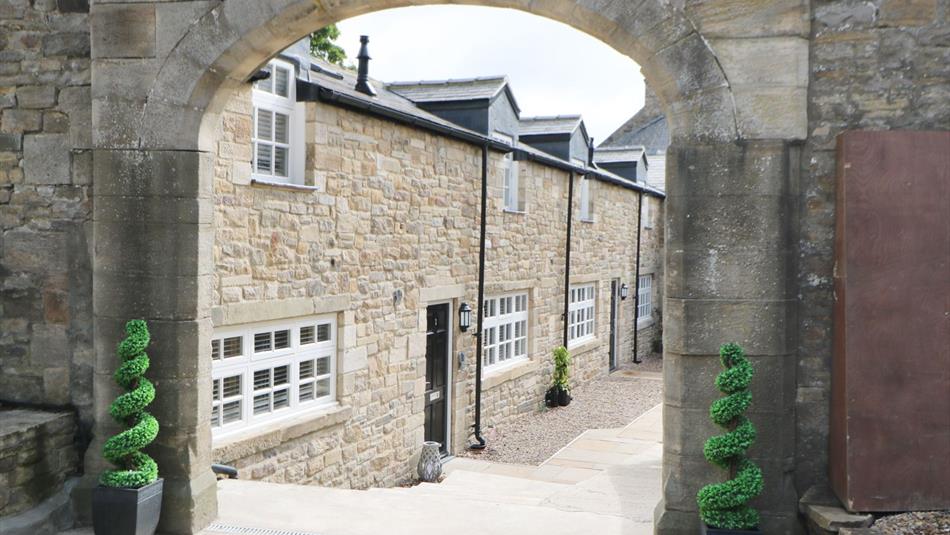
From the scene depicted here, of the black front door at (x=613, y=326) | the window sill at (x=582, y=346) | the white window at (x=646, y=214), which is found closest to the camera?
the window sill at (x=582, y=346)

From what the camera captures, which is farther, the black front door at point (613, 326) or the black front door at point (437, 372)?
the black front door at point (613, 326)

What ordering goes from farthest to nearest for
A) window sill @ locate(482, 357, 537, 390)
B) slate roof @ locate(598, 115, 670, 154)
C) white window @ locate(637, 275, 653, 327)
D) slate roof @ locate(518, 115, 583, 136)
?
slate roof @ locate(598, 115, 670, 154) → white window @ locate(637, 275, 653, 327) → slate roof @ locate(518, 115, 583, 136) → window sill @ locate(482, 357, 537, 390)

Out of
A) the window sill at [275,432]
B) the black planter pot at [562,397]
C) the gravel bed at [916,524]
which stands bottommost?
the black planter pot at [562,397]

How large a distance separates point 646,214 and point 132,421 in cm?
1917

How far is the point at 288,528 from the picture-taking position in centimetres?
557

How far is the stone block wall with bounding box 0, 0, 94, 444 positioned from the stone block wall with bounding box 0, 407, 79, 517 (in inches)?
7.9

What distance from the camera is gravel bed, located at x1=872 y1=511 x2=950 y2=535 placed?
13.9 ft

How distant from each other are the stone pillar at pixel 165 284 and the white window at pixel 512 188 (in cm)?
878

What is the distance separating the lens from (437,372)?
11.6 metres

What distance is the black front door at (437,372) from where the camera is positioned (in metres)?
11.3

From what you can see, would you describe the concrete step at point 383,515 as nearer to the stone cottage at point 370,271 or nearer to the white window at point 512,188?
the stone cottage at point 370,271

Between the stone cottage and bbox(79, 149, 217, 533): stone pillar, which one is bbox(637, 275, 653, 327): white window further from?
bbox(79, 149, 217, 533): stone pillar

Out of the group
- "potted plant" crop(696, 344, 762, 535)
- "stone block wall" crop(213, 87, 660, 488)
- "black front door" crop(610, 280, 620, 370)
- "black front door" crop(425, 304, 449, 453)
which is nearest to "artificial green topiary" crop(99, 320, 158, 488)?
"stone block wall" crop(213, 87, 660, 488)

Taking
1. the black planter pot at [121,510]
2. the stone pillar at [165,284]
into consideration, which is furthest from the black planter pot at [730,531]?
the black planter pot at [121,510]
